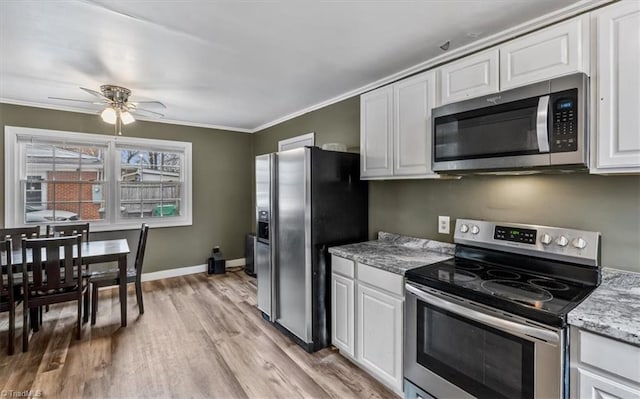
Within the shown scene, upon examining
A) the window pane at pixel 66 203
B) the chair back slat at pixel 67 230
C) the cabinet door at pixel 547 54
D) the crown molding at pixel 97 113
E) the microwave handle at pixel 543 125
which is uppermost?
the crown molding at pixel 97 113

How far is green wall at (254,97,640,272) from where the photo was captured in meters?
1.62

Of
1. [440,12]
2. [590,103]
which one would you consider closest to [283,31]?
[440,12]

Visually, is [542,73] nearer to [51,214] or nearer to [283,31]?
[283,31]

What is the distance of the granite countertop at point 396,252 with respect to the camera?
2096 millimetres

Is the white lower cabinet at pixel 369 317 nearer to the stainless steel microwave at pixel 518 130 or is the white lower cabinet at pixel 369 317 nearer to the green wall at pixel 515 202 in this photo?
the green wall at pixel 515 202

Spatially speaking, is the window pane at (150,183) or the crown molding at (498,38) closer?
the crown molding at (498,38)

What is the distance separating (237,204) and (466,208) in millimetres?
3930

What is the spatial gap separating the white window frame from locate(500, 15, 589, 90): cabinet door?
4380mm

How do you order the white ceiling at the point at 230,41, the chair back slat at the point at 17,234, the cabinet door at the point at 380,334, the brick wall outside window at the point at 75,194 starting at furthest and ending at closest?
1. the brick wall outside window at the point at 75,194
2. the chair back slat at the point at 17,234
3. the cabinet door at the point at 380,334
4. the white ceiling at the point at 230,41

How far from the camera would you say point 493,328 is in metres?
1.48

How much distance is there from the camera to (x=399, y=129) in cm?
239

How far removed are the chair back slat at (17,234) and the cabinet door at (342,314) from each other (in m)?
3.22

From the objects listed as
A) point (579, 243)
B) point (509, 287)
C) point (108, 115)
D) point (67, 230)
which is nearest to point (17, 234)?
point (67, 230)

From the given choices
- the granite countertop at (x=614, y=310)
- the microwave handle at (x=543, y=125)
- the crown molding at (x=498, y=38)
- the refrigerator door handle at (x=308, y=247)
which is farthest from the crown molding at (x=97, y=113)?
the granite countertop at (x=614, y=310)
